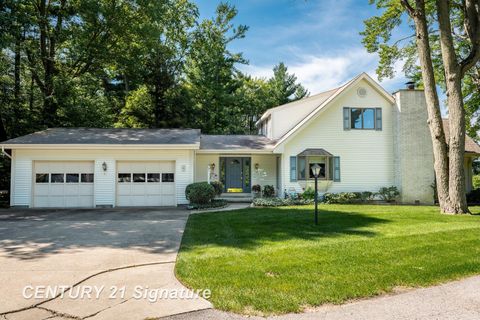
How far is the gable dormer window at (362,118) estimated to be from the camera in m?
16.8

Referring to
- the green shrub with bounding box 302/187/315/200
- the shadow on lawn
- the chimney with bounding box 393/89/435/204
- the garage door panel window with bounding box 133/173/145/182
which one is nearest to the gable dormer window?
the chimney with bounding box 393/89/435/204

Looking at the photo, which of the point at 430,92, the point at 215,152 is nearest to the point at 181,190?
the point at 215,152

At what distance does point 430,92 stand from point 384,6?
8.01 m

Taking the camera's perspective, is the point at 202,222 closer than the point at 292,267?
No

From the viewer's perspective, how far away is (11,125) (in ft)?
63.5

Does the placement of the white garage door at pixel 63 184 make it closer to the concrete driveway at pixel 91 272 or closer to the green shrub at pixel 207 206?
the green shrub at pixel 207 206

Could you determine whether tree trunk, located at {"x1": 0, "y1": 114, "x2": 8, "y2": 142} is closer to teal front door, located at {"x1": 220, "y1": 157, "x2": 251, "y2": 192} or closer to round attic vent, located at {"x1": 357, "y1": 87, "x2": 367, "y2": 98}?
teal front door, located at {"x1": 220, "y1": 157, "x2": 251, "y2": 192}

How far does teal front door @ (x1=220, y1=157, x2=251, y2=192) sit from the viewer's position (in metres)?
17.8

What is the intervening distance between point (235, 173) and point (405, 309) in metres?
14.4

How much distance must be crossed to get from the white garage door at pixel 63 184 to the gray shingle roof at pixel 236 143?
6.01 meters

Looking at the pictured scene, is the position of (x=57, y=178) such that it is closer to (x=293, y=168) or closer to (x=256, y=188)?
(x=256, y=188)

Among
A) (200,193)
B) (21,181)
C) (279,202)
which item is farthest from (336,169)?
(21,181)

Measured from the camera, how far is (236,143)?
60.4 feet

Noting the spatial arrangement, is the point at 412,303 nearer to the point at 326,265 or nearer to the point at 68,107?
the point at 326,265
